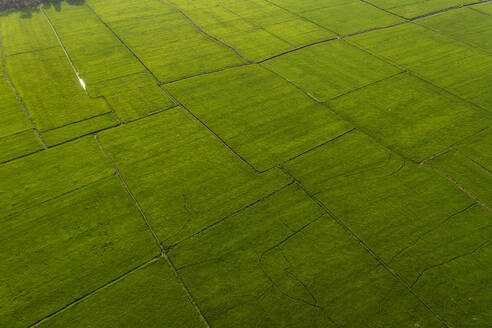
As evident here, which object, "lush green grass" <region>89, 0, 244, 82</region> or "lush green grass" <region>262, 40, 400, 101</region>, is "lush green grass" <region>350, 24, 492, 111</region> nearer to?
"lush green grass" <region>262, 40, 400, 101</region>

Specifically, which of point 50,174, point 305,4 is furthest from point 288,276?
point 305,4

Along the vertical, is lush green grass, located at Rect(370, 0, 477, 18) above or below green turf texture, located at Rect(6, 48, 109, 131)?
Result: above

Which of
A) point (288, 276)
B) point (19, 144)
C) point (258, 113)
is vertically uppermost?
point (19, 144)

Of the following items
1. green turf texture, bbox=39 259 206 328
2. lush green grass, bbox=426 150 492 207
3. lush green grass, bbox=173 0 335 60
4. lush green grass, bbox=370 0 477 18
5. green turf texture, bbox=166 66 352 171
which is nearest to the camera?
green turf texture, bbox=39 259 206 328

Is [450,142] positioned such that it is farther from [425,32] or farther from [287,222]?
[425,32]

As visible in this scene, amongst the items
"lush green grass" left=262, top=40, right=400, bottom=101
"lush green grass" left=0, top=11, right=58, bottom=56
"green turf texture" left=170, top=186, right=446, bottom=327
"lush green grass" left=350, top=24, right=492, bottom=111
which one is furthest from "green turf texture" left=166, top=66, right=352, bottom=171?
"lush green grass" left=0, top=11, right=58, bottom=56

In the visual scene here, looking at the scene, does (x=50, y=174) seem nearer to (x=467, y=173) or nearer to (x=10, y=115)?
(x=10, y=115)

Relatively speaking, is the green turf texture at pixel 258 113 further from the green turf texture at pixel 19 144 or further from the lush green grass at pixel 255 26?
the green turf texture at pixel 19 144
